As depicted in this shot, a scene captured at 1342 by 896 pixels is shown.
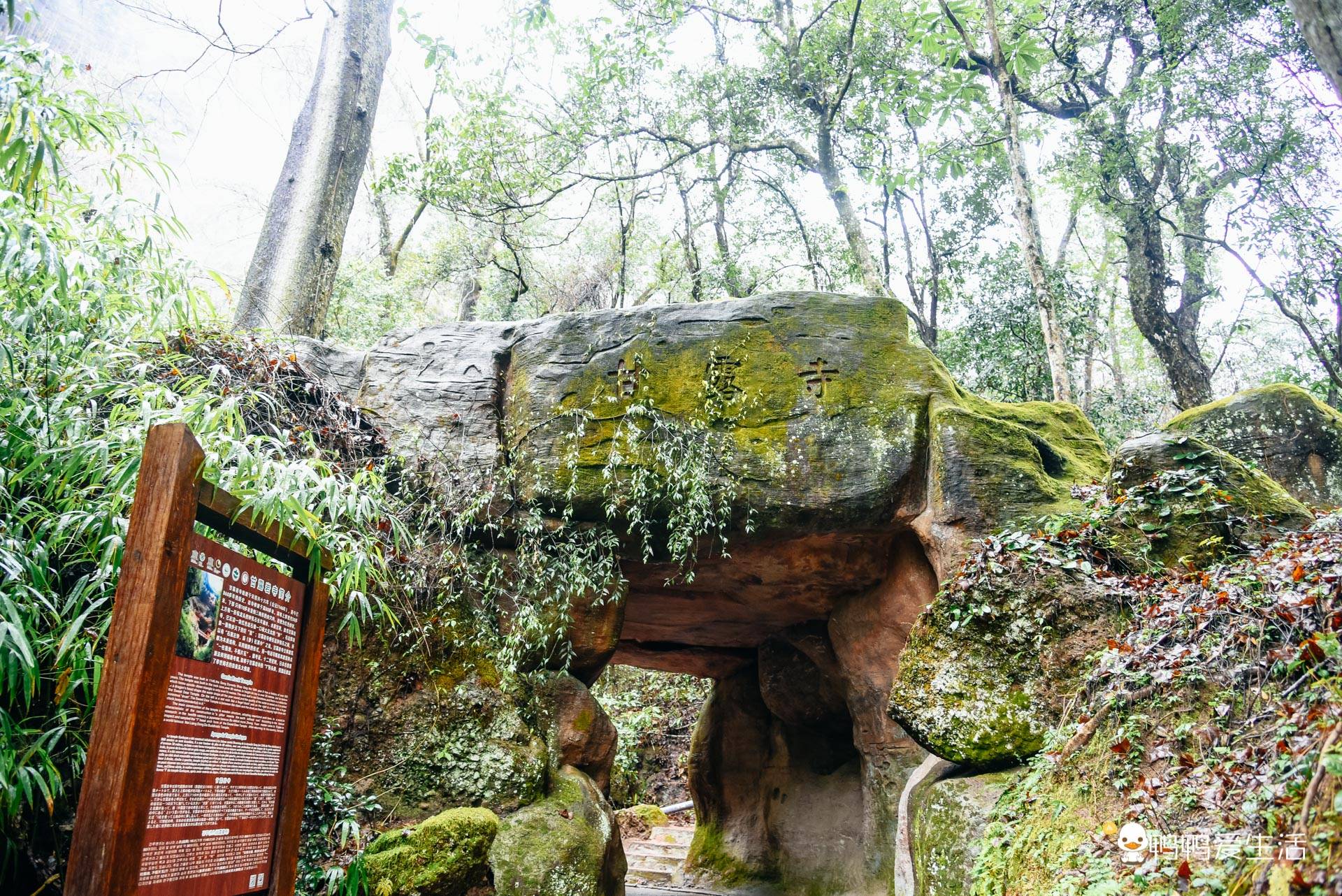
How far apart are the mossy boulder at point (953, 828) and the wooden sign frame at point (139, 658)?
2.89 meters

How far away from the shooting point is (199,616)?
98.4 inches

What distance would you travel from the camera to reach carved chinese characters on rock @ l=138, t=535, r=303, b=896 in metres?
2.35

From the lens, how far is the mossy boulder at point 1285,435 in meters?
5.42

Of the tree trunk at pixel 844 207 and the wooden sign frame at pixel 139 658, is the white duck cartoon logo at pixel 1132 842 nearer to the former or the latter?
the wooden sign frame at pixel 139 658

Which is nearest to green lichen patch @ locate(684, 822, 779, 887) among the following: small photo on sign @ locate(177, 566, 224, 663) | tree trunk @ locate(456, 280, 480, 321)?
small photo on sign @ locate(177, 566, 224, 663)

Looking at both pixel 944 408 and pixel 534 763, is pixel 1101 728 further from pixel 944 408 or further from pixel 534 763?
pixel 534 763

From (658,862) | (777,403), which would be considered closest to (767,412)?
(777,403)

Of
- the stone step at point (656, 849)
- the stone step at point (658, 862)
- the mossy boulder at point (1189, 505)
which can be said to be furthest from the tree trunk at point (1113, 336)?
the mossy boulder at point (1189, 505)

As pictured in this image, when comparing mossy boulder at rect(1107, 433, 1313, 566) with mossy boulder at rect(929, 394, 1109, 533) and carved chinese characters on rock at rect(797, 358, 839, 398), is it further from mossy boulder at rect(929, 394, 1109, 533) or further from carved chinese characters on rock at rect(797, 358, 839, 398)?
carved chinese characters on rock at rect(797, 358, 839, 398)

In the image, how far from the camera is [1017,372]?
9516 millimetres

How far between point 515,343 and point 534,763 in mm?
2945

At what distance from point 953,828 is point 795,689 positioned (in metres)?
5.30

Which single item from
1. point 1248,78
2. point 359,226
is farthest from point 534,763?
point 359,226

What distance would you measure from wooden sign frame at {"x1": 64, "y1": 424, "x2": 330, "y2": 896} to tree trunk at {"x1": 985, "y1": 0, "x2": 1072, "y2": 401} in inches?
244
